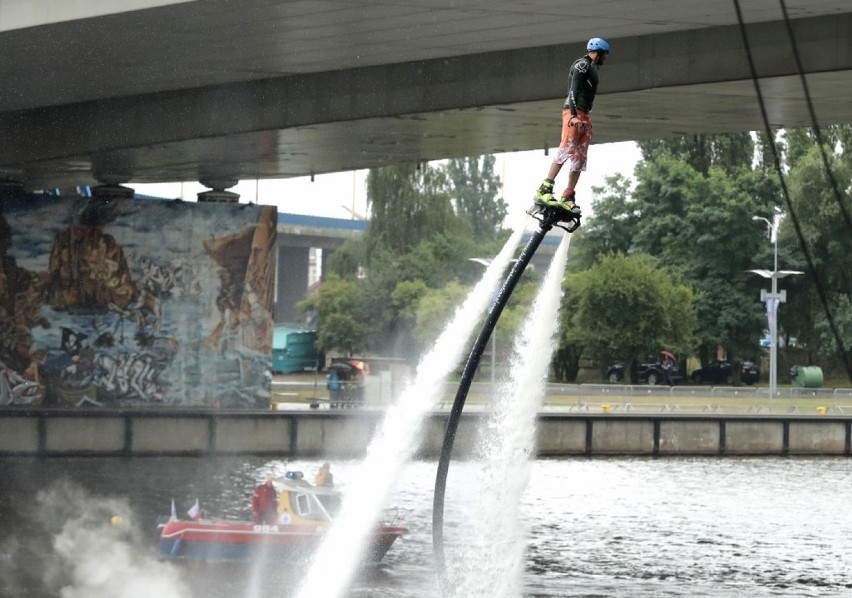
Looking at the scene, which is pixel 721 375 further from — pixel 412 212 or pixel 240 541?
pixel 240 541

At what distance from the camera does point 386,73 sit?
3678 centimetres

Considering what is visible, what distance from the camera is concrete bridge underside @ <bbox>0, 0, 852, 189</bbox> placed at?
29.5 meters

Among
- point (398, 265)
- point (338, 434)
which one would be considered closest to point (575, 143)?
point (338, 434)

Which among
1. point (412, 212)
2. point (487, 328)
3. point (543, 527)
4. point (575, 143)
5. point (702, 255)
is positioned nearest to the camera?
point (575, 143)

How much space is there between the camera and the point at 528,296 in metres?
87.1

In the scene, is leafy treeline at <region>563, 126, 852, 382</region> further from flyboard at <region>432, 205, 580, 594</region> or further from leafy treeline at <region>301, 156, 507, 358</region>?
flyboard at <region>432, 205, 580, 594</region>

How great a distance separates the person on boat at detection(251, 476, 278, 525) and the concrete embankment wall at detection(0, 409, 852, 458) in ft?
65.0

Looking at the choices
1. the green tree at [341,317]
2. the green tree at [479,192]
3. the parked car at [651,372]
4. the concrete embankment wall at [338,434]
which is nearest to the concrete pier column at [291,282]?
the green tree at [479,192]

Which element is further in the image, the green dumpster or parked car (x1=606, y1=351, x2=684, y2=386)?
parked car (x1=606, y1=351, x2=684, y2=386)

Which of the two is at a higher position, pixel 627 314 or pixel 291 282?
pixel 291 282

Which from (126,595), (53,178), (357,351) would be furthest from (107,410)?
(357,351)

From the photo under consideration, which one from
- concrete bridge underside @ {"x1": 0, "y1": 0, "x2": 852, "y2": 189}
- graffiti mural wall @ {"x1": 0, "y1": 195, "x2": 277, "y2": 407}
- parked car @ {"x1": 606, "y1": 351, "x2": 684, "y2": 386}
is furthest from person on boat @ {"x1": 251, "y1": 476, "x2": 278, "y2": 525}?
parked car @ {"x1": 606, "y1": 351, "x2": 684, "y2": 386}

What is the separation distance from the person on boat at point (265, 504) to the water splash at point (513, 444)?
18.8 metres

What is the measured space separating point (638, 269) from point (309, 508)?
52.4m
